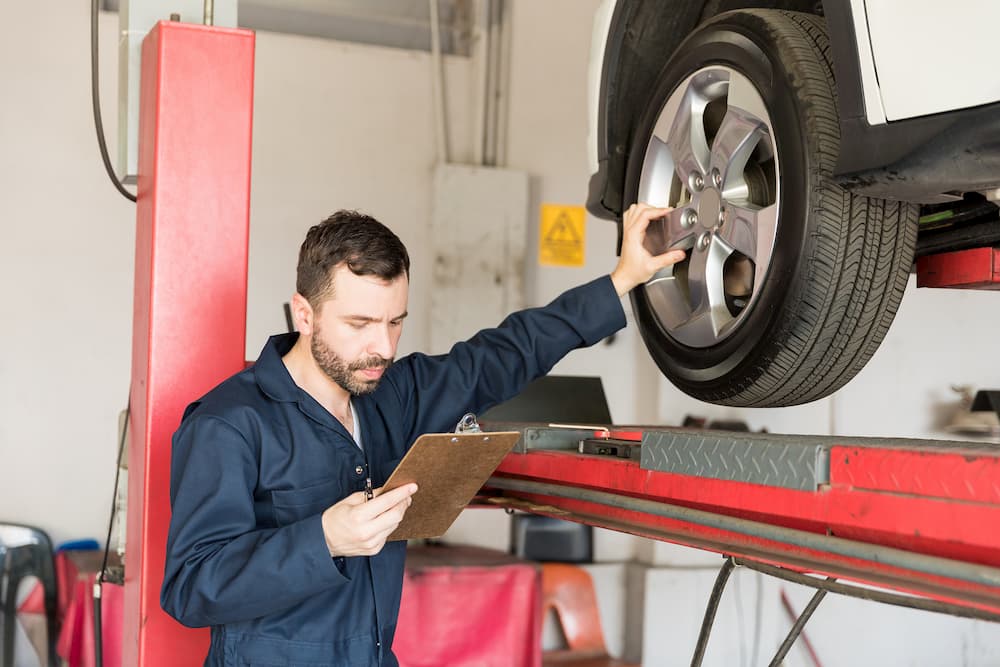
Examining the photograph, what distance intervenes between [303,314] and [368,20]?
12.2 ft

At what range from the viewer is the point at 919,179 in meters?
1.54

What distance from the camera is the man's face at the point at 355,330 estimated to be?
1.78m

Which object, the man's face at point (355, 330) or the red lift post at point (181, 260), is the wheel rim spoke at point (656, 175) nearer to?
the man's face at point (355, 330)

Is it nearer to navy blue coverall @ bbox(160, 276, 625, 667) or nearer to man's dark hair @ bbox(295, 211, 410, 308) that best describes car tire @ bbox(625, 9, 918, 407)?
navy blue coverall @ bbox(160, 276, 625, 667)

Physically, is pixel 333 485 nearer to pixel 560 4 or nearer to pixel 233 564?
pixel 233 564

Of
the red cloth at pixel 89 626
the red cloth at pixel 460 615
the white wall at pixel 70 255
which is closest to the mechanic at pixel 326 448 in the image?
the red cloth at pixel 89 626

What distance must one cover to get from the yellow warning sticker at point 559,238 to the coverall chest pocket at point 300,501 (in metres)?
3.58

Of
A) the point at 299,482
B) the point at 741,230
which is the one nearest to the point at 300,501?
the point at 299,482

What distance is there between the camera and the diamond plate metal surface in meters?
1.30

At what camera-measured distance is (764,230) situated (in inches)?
70.7

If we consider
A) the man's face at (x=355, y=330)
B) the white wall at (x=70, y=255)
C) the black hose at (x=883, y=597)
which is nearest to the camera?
the black hose at (x=883, y=597)

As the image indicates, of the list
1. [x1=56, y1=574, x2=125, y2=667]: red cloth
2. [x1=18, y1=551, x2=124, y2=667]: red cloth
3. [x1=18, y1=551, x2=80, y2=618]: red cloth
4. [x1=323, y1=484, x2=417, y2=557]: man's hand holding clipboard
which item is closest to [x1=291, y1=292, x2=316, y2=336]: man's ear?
[x1=323, y1=484, x2=417, y2=557]: man's hand holding clipboard

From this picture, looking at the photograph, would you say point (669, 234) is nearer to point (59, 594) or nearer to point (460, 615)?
point (460, 615)

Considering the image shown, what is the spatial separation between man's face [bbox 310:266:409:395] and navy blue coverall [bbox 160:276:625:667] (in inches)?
3.1
